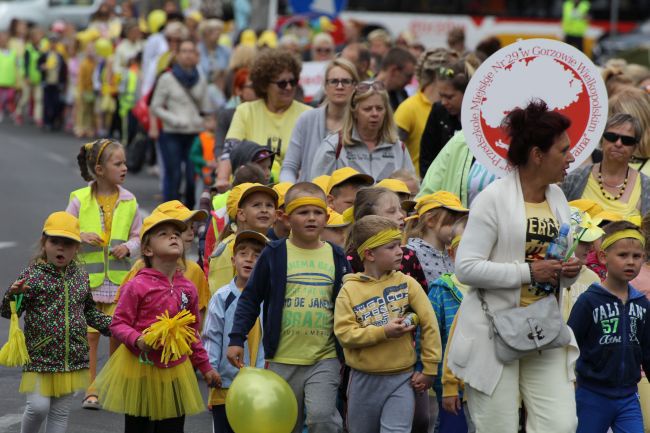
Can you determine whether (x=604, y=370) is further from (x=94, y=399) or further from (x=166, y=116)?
(x=166, y=116)

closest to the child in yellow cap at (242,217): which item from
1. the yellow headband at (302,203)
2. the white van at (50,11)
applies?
the yellow headband at (302,203)

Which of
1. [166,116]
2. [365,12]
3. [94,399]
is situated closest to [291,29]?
[166,116]

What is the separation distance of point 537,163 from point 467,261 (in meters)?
0.53

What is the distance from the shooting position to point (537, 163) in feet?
20.5

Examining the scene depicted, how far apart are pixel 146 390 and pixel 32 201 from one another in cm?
1148

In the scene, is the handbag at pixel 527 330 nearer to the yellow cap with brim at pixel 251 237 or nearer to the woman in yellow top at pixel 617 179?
the yellow cap with brim at pixel 251 237

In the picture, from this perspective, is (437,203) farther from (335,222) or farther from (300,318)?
(300,318)

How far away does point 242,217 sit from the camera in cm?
823

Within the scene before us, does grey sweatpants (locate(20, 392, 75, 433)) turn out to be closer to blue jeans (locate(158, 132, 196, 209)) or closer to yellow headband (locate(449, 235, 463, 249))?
yellow headband (locate(449, 235, 463, 249))

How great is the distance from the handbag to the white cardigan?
2.0 inches

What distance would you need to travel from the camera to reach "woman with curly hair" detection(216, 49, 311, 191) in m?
10.8

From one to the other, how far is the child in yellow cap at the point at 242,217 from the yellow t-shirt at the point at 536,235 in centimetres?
225

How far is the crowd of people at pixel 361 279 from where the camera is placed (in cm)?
626

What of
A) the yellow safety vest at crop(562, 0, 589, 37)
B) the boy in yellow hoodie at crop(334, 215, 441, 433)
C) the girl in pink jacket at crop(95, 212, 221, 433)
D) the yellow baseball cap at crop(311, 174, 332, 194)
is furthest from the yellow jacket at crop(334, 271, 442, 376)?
the yellow safety vest at crop(562, 0, 589, 37)
